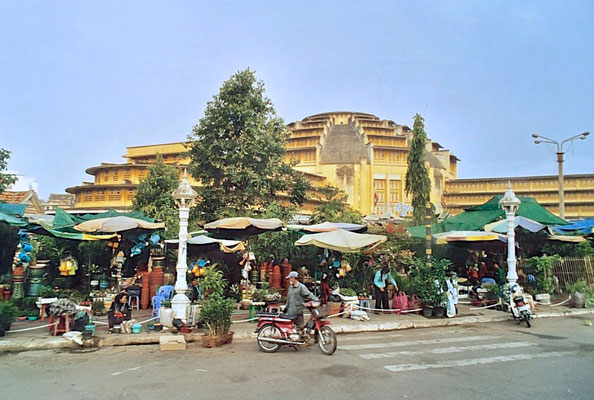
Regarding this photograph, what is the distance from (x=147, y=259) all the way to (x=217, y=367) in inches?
362

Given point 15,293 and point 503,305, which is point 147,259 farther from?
point 503,305

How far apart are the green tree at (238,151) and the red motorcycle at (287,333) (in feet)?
35.3

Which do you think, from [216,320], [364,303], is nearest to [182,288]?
[216,320]

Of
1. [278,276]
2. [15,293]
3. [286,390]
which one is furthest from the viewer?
[278,276]

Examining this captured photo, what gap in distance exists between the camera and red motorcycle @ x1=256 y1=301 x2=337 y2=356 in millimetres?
8195

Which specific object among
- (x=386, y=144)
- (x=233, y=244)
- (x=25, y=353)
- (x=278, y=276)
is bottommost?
(x=25, y=353)

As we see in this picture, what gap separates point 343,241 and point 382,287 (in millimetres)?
1979

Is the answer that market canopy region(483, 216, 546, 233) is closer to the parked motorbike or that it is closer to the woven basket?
the parked motorbike

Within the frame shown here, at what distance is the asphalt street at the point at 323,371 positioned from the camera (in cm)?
568

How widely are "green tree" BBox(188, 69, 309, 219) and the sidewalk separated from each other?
7608 millimetres

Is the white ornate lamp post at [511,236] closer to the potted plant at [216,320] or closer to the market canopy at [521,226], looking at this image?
the market canopy at [521,226]

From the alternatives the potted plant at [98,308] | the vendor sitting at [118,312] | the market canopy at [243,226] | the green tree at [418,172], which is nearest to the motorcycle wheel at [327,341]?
the vendor sitting at [118,312]

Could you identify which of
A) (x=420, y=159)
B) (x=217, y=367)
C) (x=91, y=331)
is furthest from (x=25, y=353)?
(x=420, y=159)

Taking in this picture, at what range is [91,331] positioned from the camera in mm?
9094
